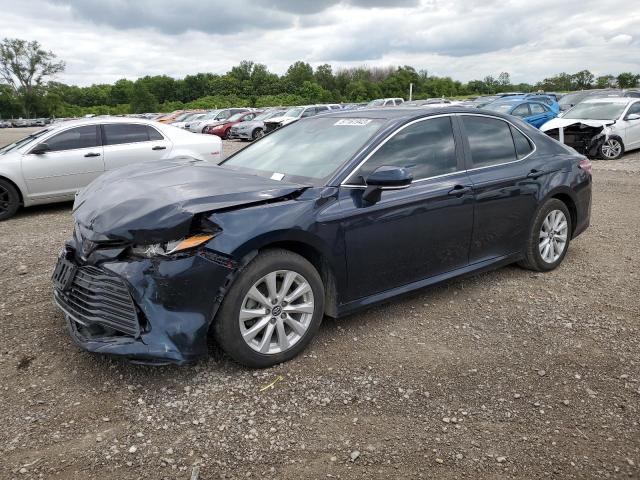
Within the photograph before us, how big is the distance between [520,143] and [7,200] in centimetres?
732

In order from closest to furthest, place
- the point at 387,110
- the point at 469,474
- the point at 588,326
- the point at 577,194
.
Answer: the point at 469,474 → the point at 588,326 → the point at 387,110 → the point at 577,194

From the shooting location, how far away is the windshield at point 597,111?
1376cm

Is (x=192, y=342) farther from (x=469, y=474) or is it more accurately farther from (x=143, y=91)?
Result: (x=143, y=91)

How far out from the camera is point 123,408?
9.76 ft

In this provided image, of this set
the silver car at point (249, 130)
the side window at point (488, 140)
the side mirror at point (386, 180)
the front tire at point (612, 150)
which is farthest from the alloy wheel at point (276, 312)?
the silver car at point (249, 130)

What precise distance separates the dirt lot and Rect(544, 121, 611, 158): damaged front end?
32.6 ft

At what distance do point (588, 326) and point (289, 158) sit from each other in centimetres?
263

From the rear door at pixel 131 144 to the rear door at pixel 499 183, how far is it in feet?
19.0

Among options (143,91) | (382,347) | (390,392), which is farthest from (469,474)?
(143,91)

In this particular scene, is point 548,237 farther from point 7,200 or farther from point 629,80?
point 629,80

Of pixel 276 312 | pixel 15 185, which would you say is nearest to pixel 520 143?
pixel 276 312

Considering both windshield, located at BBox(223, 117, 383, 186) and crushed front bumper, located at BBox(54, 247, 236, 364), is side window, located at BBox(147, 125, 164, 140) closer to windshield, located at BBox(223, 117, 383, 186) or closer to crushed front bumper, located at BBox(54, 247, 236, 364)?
windshield, located at BBox(223, 117, 383, 186)

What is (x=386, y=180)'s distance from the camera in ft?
11.4

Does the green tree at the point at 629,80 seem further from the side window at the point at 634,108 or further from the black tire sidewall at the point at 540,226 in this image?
the black tire sidewall at the point at 540,226
